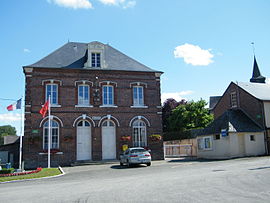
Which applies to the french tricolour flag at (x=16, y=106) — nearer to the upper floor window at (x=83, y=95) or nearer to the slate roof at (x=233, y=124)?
the upper floor window at (x=83, y=95)

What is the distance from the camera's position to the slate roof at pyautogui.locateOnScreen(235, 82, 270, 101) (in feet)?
91.1

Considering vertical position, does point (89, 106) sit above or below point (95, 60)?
below

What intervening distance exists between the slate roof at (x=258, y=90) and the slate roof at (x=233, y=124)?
2.46 meters

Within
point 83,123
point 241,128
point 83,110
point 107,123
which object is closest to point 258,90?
point 241,128

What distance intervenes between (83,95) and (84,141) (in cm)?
383

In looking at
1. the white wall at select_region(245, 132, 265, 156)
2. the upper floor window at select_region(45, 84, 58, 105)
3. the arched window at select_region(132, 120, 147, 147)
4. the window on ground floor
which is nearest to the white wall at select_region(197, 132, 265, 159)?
the white wall at select_region(245, 132, 265, 156)

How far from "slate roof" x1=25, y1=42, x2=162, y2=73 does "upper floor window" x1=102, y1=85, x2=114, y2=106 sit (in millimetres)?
1698

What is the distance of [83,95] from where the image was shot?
24.3m

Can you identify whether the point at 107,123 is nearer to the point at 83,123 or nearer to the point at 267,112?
the point at 83,123

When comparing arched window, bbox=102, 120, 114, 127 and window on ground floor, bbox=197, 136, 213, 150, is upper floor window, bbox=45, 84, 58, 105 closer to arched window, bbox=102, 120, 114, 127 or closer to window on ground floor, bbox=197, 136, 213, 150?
arched window, bbox=102, 120, 114, 127

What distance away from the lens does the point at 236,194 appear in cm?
785

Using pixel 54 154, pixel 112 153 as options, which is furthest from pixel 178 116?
pixel 54 154

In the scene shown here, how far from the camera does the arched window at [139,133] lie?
25.1 meters

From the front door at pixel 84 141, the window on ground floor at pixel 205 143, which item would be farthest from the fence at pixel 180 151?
the front door at pixel 84 141
